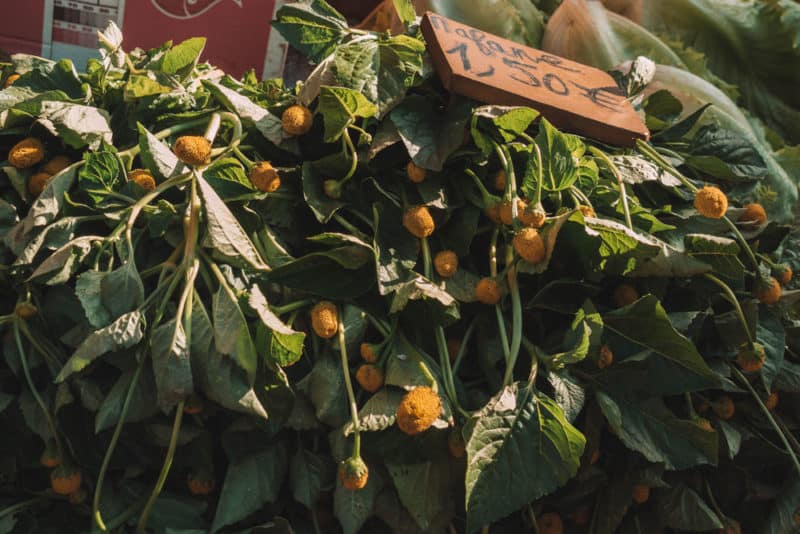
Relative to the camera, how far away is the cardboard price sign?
0.79m

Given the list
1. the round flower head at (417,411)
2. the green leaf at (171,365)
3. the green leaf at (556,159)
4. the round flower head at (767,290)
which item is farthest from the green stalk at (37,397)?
the round flower head at (767,290)

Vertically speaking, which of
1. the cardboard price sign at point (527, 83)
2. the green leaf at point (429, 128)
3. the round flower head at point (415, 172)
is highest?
the cardboard price sign at point (527, 83)

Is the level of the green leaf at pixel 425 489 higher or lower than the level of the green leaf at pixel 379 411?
lower

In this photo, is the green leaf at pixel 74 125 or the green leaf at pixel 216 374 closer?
the green leaf at pixel 216 374

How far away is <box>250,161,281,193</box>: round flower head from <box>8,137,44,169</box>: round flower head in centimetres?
25

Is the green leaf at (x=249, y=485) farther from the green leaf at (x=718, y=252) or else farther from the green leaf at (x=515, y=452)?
the green leaf at (x=718, y=252)

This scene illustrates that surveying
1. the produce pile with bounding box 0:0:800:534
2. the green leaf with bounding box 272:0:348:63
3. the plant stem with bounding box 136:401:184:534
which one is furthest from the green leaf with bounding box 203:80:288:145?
the plant stem with bounding box 136:401:184:534

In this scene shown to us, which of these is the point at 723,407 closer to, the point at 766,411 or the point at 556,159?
the point at 766,411

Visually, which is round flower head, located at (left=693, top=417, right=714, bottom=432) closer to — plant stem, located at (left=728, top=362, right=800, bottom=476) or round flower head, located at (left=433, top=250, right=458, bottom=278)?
plant stem, located at (left=728, top=362, right=800, bottom=476)

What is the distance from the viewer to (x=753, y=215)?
2.94 ft

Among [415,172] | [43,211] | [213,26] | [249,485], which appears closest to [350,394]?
[249,485]

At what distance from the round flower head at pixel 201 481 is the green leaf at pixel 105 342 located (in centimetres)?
16

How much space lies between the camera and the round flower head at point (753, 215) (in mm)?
895

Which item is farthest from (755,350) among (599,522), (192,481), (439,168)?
(192,481)
